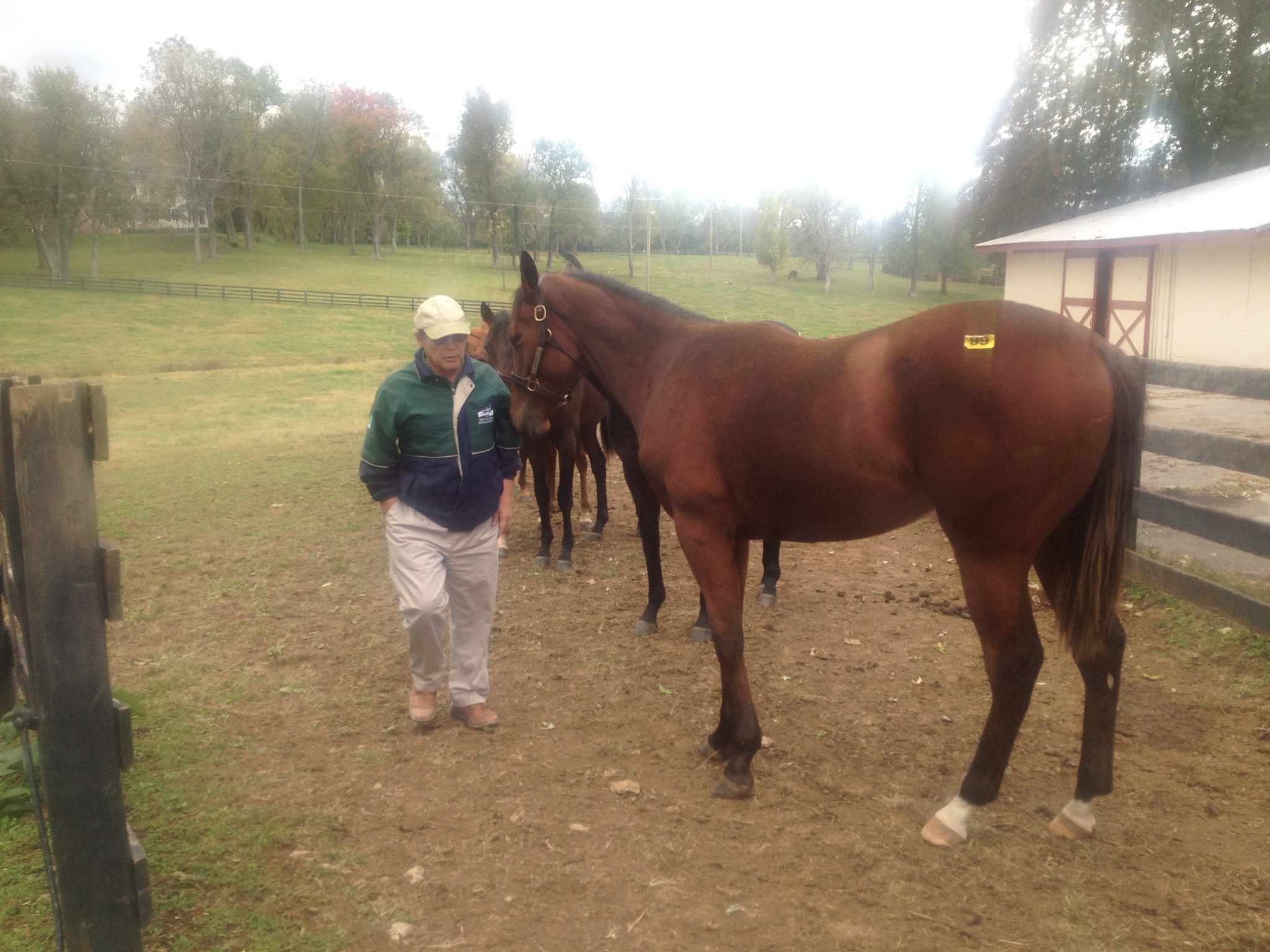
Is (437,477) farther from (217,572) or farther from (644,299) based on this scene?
(217,572)

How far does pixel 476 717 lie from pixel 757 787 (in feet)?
4.68

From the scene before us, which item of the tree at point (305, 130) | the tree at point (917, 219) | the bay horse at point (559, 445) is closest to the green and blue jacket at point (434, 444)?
the bay horse at point (559, 445)

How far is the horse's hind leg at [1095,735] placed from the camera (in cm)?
324

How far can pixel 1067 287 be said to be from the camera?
892 inches

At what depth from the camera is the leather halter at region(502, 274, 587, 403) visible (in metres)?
4.55

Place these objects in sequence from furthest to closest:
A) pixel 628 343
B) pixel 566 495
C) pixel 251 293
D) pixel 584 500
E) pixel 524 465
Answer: pixel 251 293, pixel 584 500, pixel 524 465, pixel 566 495, pixel 628 343

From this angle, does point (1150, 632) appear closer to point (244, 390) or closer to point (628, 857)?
point (628, 857)

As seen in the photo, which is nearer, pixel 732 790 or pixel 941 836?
pixel 941 836

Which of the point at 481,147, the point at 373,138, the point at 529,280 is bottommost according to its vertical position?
the point at 529,280

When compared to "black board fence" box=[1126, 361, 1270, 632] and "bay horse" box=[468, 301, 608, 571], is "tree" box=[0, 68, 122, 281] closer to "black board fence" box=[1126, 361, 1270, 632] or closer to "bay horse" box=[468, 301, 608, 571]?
"bay horse" box=[468, 301, 608, 571]

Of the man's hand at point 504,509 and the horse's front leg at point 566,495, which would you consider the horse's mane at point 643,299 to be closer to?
the man's hand at point 504,509

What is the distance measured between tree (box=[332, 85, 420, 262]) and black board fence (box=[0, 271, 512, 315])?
1270 centimetres

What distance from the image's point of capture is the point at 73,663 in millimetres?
2299

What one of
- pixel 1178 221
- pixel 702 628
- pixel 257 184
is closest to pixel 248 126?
pixel 257 184
